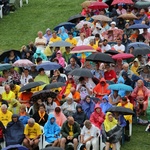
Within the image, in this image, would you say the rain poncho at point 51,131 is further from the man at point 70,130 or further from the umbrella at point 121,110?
the umbrella at point 121,110

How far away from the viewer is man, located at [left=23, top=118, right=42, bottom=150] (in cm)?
1991

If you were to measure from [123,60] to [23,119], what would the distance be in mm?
6012

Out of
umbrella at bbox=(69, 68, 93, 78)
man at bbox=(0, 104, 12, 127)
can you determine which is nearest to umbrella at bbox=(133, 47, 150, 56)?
umbrella at bbox=(69, 68, 93, 78)

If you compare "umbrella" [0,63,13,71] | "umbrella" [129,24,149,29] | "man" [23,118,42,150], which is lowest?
"man" [23,118,42,150]

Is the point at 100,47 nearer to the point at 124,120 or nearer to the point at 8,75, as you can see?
the point at 8,75

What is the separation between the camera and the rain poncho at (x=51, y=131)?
65.8 feet

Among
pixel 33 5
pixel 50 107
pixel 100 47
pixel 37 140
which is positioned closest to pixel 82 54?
pixel 100 47

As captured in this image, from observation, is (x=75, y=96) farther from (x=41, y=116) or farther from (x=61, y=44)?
(x=61, y=44)

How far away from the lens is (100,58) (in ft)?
78.7

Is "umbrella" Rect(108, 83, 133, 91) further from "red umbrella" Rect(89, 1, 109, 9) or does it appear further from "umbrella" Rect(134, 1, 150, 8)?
"umbrella" Rect(134, 1, 150, 8)

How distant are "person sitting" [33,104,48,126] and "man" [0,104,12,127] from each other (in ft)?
2.54

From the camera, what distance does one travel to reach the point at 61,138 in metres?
19.8

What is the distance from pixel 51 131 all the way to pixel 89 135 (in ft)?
3.68

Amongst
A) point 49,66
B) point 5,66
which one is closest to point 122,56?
Answer: point 49,66
